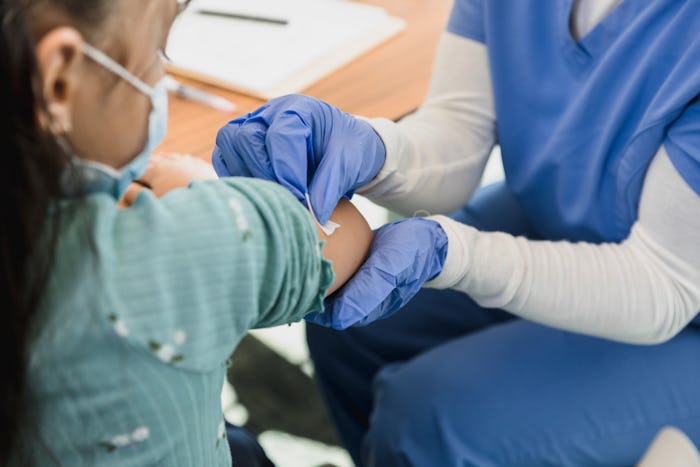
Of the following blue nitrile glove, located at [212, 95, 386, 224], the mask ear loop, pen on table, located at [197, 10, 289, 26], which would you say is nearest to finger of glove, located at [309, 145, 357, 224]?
blue nitrile glove, located at [212, 95, 386, 224]

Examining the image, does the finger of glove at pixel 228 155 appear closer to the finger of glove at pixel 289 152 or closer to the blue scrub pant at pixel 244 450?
the finger of glove at pixel 289 152

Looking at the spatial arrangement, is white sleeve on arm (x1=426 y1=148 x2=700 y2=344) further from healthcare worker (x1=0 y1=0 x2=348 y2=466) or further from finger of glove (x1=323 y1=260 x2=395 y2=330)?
healthcare worker (x1=0 y1=0 x2=348 y2=466)

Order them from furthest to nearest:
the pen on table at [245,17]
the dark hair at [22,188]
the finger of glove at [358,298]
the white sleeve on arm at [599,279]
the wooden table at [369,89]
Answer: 1. the pen on table at [245,17]
2. the wooden table at [369,89]
3. the white sleeve on arm at [599,279]
4. the finger of glove at [358,298]
5. the dark hair at [22,188]

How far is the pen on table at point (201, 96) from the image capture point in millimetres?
989

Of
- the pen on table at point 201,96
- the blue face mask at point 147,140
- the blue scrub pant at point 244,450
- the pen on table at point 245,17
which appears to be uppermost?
the blue face mask at point 147,140

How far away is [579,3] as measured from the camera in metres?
0.91

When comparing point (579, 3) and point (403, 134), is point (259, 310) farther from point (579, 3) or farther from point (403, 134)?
point (579, 3)

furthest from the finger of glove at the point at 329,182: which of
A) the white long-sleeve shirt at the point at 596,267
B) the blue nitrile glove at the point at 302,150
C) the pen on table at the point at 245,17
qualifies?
the pen on table at the point at 245,17

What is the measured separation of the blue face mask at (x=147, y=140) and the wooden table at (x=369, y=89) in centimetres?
32

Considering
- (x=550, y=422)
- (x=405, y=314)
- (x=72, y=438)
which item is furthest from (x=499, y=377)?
(x=72, y=438)

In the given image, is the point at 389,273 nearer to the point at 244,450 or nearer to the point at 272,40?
the point at 244,450

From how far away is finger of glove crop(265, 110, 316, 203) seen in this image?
2.42 ft

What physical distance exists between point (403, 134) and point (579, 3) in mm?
268

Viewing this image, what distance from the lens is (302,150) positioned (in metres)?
0.76
